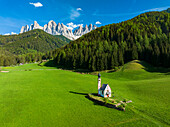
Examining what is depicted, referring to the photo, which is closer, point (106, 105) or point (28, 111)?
point (28, 111)

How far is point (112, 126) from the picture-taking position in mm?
16984

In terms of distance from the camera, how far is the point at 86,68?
327ft

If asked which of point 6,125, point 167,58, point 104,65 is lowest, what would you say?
point 6,125

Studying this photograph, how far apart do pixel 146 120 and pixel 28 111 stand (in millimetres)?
23400

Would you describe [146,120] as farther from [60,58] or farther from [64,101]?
[60,58]

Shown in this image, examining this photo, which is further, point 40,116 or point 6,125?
point 40,116

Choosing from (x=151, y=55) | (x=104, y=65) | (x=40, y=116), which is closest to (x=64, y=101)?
(x=40, y=116)

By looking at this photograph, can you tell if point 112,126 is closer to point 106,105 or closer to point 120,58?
point 106,105

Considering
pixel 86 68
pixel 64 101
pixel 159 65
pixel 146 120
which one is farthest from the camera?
pixel 86 68

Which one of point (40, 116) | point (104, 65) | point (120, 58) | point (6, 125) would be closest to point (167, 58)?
point (120, 58)

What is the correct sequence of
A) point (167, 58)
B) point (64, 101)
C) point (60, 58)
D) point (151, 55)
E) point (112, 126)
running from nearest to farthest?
point (112, 126)
point (64, 101)
point (167, 58)
point (151, 55)
point (60, 58)

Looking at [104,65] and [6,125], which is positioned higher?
[104,65]

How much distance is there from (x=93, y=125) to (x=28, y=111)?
1424 cm

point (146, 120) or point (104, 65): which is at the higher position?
point (104, 65)
